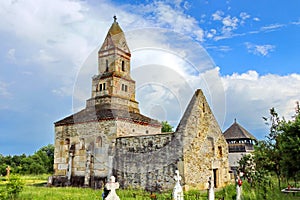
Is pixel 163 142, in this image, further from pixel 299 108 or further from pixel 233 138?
pixel 233 138

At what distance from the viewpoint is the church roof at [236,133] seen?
39.6 m

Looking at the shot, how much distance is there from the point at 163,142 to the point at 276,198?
292 inches

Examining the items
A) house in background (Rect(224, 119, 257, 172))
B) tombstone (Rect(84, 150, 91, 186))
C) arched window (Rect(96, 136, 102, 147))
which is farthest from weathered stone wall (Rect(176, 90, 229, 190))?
house in background (Rect(224, 119, 257, 172))

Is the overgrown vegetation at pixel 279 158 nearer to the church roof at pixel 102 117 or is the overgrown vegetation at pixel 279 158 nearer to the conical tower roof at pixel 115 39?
the church roof at pixel 102 117

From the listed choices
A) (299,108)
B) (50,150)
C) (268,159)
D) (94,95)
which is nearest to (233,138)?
(268,159)

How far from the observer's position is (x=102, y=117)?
22.5 metres

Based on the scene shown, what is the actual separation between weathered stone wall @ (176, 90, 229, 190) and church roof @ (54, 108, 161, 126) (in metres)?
4.98

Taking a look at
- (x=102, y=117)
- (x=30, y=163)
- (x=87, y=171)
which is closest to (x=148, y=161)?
(x=102, y=117)

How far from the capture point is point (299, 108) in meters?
16.2

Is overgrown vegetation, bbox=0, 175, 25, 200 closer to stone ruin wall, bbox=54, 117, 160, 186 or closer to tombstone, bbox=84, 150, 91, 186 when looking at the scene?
tombstone, bbox=84, 150, 91, 186

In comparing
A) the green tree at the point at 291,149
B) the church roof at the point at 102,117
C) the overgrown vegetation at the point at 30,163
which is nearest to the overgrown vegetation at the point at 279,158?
the green tree at the point at 291,149

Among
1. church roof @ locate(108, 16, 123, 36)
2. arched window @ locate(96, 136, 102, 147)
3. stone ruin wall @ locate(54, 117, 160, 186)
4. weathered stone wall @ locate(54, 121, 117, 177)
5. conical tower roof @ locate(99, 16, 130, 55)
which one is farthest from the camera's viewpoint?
church roof @ locate(108, 16, 123, 36)

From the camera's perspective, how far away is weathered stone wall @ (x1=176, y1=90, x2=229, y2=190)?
750 inches

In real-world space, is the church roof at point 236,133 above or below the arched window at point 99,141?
above
